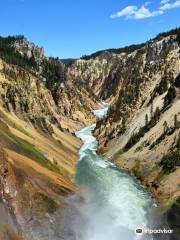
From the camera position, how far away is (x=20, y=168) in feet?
168

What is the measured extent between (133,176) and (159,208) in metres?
18.4

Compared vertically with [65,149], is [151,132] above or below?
above

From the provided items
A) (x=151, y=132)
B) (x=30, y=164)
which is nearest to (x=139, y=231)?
(x=30, y=164)

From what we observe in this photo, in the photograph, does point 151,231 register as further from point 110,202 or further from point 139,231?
point 110,202

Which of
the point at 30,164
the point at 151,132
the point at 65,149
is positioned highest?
the point at 30,164

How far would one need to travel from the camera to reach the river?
48.7 metres

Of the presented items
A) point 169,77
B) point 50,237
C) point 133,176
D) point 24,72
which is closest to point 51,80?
point 24,72

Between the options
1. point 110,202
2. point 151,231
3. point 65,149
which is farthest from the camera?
point 65,149

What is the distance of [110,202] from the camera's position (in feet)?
196

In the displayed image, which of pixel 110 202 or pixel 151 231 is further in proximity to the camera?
pixel 110 202

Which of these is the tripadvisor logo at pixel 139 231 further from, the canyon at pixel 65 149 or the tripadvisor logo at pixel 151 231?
the canyon at pixel 65 149

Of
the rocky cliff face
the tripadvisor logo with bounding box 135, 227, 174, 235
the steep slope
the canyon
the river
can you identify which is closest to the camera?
the steep slope

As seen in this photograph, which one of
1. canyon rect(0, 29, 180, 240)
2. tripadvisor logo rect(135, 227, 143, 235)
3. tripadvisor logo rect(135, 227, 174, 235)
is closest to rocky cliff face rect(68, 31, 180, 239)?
canyon rect(0, 29, 180, 240)

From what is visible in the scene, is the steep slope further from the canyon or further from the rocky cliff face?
the rocky cliff face
